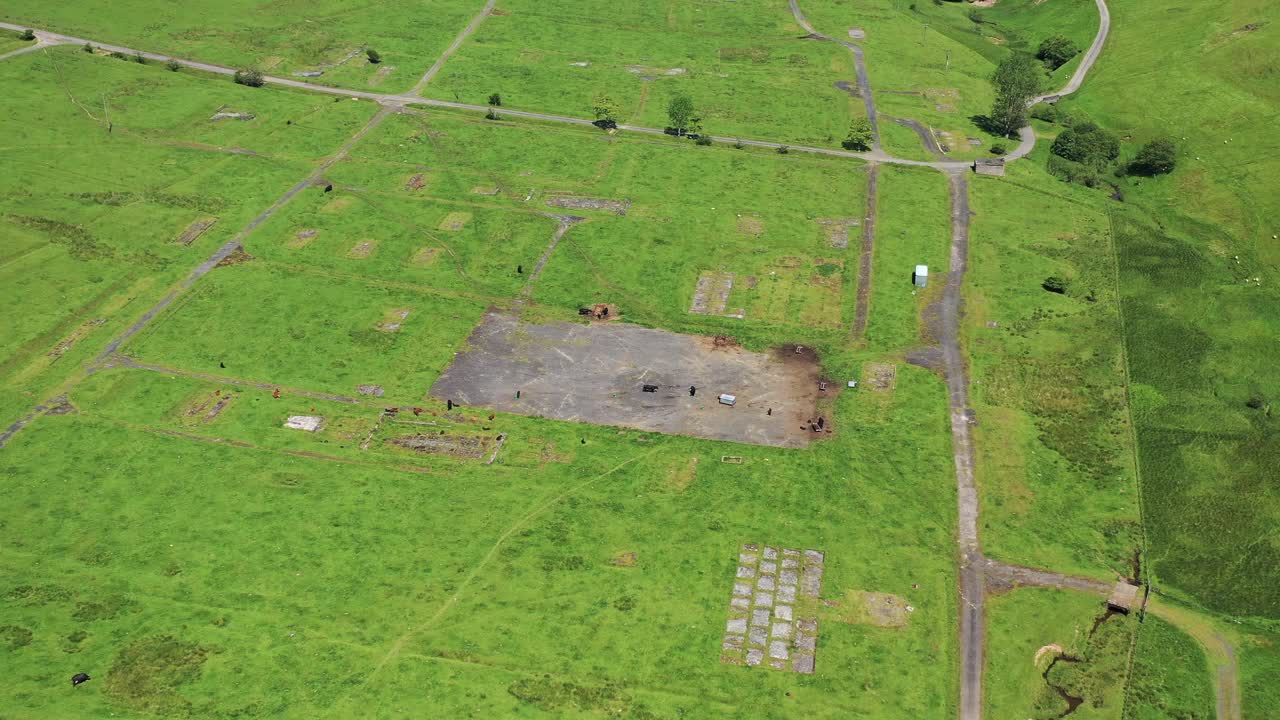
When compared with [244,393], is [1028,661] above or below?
below

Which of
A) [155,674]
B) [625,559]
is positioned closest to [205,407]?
[155,674]

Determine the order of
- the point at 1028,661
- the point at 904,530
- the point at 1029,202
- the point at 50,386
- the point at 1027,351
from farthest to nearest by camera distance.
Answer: the point at 1029,202, the point at 1027,351, the point at 50,386, the point at 904,530, the point at 1028,661

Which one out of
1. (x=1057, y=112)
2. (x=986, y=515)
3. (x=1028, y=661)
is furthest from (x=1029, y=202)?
(x=1028, y=661)

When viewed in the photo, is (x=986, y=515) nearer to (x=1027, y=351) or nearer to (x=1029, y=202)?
(x=1027, y=351)

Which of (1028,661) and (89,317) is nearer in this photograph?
(1028,661)

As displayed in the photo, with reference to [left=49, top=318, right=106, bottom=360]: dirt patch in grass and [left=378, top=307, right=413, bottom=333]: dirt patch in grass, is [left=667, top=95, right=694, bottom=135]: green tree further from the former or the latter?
[left=49, top=318, right=106, bottom=360]: dirt patch in grass

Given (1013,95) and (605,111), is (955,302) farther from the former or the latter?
(605,111)

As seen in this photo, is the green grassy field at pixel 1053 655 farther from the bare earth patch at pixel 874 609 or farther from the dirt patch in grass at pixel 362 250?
the dirt patch in grass at pixel 362 250
